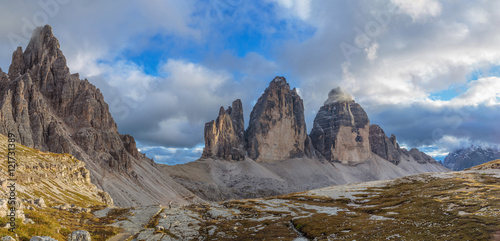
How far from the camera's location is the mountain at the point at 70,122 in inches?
4983

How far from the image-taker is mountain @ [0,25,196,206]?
127 metres

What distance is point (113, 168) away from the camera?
496 feet

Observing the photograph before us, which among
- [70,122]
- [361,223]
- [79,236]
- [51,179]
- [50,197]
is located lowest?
[361,223]

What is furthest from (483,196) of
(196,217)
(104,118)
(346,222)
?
(104,118)

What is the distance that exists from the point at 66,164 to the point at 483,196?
334 feet

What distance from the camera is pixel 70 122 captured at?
531 feet

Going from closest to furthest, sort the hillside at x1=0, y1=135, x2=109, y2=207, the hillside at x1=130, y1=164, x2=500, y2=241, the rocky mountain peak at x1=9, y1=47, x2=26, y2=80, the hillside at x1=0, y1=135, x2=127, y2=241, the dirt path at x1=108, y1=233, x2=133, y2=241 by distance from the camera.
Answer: the hillside at x1=0, y1=135, x2=127, y2=241 < the hillside at x1=130, y1=164, x2=500, y2=241 < the dirt path at x1=108, y1=233, x2=133, y2=241 < the hillside at x1=0, y1=135, x2=109, y2=207 < the rocky mountain peak at x1=9, y1=47, x2=26, y2=80

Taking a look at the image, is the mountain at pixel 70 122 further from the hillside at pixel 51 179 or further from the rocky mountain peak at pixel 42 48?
the hillside at pixel 51 179

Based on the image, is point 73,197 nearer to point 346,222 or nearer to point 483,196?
point 346,222

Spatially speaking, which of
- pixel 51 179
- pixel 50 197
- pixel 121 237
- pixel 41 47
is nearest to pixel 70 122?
pixel 41 47

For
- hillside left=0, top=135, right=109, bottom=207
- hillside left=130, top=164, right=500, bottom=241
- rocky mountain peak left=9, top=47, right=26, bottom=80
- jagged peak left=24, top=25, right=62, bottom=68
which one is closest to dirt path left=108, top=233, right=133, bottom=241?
hillside left=130, top=164, right=500, bottom=241

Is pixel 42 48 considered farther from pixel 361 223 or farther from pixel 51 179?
pixel 361 223

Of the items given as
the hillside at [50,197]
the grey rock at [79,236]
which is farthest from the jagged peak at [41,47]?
the grey rock at [79,236]

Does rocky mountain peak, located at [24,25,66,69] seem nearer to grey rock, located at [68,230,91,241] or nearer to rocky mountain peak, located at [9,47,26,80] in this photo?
rocky mountain peak, located at [9,47,26,80]
